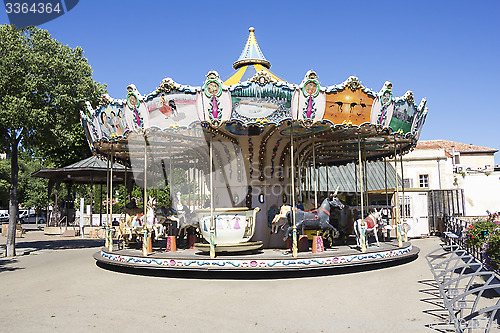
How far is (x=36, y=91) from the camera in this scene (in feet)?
50.4

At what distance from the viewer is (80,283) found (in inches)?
379

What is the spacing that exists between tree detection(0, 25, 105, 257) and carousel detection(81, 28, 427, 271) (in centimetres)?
271

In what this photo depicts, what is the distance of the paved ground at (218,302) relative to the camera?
19.8 ft

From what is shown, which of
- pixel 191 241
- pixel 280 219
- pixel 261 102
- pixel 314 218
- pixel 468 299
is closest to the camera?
pixel 468 299

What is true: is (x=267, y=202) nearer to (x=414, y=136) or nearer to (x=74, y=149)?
(x=414, y=136)

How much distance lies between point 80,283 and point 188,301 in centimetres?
337

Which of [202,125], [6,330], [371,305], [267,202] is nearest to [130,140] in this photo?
[202,125]

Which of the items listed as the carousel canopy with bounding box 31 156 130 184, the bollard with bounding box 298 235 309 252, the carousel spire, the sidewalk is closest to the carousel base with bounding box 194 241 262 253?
the bollard with bounding box 298 235 309 252

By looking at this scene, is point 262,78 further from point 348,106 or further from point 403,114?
point 403,114

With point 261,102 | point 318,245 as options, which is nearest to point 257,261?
point 318,245

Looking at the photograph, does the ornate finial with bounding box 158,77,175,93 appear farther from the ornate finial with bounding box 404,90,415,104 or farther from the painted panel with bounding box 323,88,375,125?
the ornate finial with bounding box 404,90,415,104

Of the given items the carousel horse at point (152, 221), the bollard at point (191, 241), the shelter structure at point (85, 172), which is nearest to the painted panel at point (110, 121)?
the carousel horse at point (152, 221)

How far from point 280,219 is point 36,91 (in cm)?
1012

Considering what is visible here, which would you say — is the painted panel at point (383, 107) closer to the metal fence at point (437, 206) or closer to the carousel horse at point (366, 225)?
the carousel horse at point (366, 225)
